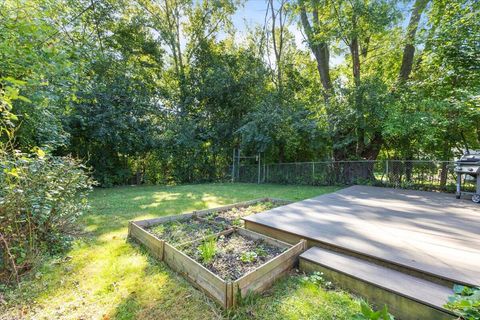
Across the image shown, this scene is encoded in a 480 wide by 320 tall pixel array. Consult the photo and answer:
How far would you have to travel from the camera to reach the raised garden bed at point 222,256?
180 cm

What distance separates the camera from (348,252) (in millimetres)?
2229

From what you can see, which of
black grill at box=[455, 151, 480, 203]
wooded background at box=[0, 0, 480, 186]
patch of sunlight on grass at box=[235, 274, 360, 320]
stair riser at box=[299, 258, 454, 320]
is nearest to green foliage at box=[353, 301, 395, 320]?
patch of sunlight on grass at box=[235, 274, 360, 320]

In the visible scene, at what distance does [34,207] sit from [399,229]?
4.21 meters

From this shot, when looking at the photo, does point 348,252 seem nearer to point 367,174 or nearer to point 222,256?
point 222,256

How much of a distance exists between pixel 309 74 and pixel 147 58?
31.5 ft

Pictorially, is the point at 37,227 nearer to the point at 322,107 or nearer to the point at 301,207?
the point at 301,207

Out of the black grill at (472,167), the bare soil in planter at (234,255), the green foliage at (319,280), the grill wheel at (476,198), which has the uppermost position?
the black grill at (472,167)

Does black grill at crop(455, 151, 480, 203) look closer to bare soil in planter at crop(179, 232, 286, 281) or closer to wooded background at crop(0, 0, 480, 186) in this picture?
wooded background at crop(0, 0, 480, 186)

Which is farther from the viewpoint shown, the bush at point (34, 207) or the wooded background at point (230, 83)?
the wooded background at point (230, 83)

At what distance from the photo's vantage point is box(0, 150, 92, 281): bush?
206 centimetres

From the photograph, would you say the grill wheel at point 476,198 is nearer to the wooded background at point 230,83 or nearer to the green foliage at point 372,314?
the wooded background at point 230,83

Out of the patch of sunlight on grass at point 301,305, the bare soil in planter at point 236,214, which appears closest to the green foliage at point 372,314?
the patch of sunlight on grass at point 301,305

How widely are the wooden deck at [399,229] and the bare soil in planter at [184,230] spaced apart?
590 mm

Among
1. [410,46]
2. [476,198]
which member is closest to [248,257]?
[476,198]
